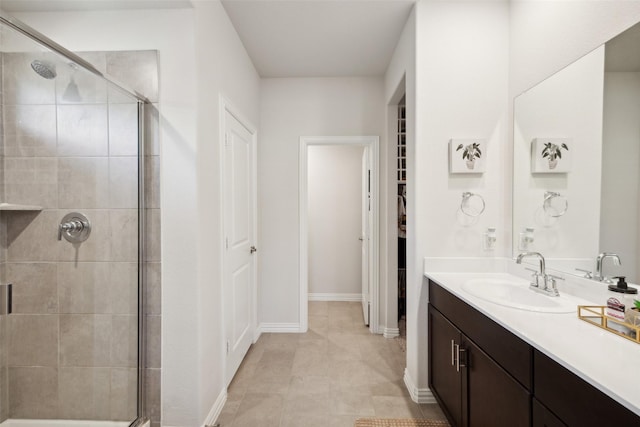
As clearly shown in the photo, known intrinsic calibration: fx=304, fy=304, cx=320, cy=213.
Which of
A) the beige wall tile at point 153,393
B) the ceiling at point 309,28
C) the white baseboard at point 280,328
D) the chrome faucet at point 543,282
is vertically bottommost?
the white baseboard at point 280,328

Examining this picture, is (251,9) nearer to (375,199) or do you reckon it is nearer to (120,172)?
(120,172)

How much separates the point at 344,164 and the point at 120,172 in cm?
316

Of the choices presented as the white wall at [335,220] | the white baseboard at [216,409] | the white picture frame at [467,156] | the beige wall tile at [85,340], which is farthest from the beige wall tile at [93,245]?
the white wall at [335,220]

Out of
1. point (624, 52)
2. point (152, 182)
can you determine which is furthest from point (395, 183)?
point (152, 182)

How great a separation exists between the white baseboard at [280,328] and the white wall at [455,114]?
159 cm

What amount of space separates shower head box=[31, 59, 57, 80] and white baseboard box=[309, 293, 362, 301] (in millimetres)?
3714

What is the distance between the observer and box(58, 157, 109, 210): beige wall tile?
4.93 feet

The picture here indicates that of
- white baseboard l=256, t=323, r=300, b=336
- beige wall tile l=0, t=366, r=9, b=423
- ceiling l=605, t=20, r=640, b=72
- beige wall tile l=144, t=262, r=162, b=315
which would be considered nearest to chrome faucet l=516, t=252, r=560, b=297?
ceiling l=605, t=20, r=640, b=72

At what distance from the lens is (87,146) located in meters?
1.55

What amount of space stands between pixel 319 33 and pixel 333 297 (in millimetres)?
3330

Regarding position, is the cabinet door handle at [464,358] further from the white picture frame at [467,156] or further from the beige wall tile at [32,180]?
the beige wall tile at [32,180]

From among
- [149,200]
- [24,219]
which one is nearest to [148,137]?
[149,200]

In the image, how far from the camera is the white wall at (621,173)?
122 cm

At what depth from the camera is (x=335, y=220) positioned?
4.43 m
